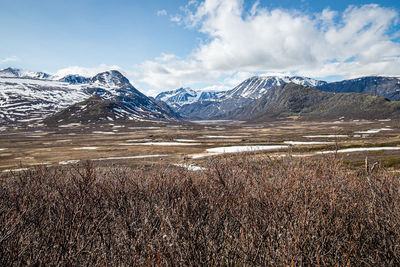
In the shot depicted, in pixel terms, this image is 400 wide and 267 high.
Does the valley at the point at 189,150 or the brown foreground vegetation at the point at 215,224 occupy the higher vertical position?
the brown foreground vegetation at the point at 215,224

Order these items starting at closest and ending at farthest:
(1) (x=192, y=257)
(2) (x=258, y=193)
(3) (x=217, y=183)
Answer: (1) (x=192, y=257) < (2) (x=258, y=193) < (3) (x=217, y=183)

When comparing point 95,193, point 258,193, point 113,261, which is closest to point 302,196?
point 258,193

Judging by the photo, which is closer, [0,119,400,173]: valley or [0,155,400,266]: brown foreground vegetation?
[0,155,400,266]: brown foreground vegetation

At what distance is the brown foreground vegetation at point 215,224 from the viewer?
174 inches

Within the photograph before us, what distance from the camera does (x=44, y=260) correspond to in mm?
4375

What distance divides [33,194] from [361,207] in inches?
500

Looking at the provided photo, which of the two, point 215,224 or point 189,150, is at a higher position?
point 215,224

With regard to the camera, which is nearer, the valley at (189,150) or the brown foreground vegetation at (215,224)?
the brown foreground vegetation at (215,224)

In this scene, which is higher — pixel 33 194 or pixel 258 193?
pixel 258 193

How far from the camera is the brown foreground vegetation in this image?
4430mm

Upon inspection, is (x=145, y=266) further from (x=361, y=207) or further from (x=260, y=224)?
(x=361, y=207)

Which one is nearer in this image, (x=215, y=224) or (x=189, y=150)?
(x=215, y=224)

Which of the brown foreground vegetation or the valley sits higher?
the brown foreground vegetation

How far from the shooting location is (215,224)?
19.5ft
